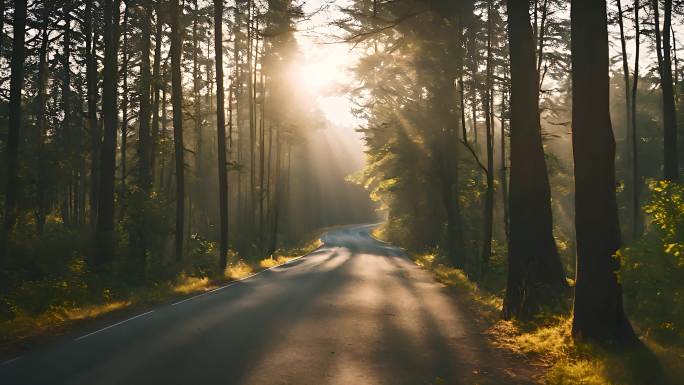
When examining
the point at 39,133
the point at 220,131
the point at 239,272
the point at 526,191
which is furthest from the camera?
the point at 39,133

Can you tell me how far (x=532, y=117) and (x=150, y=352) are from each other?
8.25 m

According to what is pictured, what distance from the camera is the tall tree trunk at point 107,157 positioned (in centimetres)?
1827

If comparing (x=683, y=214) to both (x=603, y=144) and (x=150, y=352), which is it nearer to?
(x=603, y=144)

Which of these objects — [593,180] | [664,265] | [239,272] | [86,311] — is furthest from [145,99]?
[664,265]

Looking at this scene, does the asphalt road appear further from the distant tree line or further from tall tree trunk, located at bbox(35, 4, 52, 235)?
tall tree trunk, located at bbox(35, 4, 52, 235)

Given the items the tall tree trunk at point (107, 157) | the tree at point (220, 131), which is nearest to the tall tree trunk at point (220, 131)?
the tree at point (220, 131)

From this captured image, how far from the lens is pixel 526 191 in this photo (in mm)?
10961

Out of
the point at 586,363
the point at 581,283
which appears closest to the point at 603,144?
the point at 581,283

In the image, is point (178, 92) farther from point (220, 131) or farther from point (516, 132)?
point (516, 132)

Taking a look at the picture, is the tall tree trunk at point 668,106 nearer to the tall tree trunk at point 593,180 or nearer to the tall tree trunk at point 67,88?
the tall tree trunk at point 593,180

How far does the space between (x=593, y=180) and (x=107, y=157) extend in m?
15.8

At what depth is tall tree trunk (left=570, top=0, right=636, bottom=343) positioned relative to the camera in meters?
7.64

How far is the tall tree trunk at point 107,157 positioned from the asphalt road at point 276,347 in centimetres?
667

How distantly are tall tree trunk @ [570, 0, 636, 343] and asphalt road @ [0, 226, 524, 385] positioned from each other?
5.20ft
